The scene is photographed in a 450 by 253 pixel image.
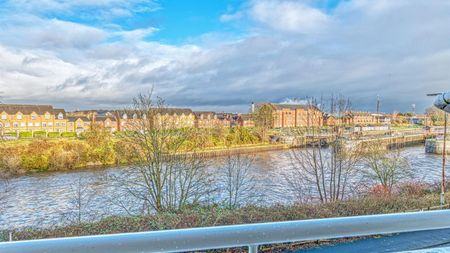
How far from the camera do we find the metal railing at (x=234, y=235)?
4.36 ft

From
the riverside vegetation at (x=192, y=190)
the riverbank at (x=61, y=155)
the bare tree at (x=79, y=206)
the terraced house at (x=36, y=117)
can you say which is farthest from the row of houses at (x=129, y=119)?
the bare tree at (x=79, y=206)

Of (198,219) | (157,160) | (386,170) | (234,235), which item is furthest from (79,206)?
(386,170)

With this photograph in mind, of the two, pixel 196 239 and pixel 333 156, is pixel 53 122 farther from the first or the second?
A: pixel 196 239

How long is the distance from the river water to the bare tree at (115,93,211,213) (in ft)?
4.49

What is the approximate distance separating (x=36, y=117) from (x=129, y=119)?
51.7m

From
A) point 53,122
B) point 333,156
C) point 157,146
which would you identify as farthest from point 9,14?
point 53,122

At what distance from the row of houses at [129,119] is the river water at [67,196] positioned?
377 centimetres

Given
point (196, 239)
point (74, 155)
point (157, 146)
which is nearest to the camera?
point (196, 239)

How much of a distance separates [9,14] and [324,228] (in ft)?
34.3

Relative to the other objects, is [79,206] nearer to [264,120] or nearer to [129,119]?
[129,119]

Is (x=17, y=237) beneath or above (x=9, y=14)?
beneath

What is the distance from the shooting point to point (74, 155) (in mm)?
31531

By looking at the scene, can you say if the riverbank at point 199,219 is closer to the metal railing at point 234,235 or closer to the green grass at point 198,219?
→ the green grass at point 198,219

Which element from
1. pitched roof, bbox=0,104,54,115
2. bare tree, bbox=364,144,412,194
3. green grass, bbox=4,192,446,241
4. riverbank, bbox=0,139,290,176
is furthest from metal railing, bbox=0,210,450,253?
pitched roof, bbox=0,104,54,115
